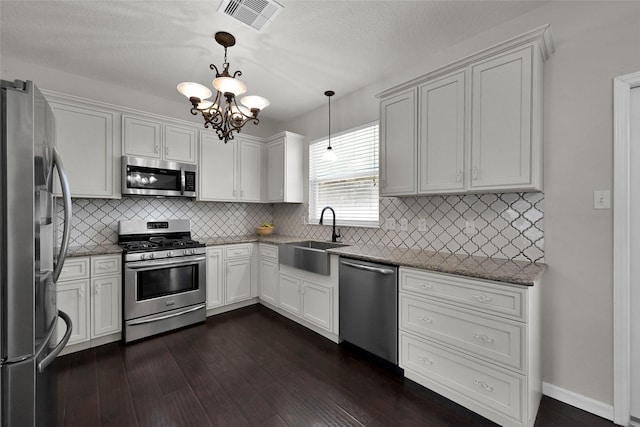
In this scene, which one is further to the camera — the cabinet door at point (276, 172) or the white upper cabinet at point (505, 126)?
the cabinet door at point (276, 172)

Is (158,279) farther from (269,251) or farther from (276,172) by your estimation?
(276,172)

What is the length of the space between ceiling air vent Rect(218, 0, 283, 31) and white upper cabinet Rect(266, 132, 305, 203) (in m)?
1.81

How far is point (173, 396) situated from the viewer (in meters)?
1.97

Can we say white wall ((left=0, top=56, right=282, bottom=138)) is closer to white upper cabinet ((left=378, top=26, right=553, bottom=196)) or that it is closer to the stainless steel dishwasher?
white upper cabinet ((left=378, top=26, right=553, bottom=196))

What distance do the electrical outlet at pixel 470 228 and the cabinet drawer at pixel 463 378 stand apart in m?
0.98

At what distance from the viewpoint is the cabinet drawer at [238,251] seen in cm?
354

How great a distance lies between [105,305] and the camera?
2.71m

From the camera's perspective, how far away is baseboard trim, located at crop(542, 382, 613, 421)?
1.75 meters

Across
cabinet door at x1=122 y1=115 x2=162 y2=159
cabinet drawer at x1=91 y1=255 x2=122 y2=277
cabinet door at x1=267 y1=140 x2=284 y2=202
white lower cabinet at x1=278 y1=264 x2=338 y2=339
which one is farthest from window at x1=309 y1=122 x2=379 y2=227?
cabinet drawer at x1=91 y1=255 x2=122 y2=277

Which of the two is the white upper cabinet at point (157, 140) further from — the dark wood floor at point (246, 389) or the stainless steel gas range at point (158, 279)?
the dark wood floor at point (246, 389)

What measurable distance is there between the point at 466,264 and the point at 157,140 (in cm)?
344

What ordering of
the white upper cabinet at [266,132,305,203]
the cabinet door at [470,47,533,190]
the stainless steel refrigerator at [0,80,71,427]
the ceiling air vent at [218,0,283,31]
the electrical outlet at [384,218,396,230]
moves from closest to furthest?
the stainless steel refrigerator at [0,80,71,427]
the cabinet door at [470,47,533,190]
the ceiling air vent at [218,0,283,31]
the electrical outlet at [384,218,396,230]
the white upper cabinet at [266,132,305,203]

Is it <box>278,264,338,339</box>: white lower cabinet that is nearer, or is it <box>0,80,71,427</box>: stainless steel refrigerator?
<box>0,80,71,427</box>: stainless steel refrigerator

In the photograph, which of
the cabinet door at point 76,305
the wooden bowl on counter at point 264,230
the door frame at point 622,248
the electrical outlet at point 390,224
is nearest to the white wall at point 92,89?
the wooden bowl on counter at point 264,230
